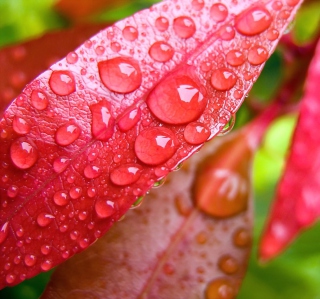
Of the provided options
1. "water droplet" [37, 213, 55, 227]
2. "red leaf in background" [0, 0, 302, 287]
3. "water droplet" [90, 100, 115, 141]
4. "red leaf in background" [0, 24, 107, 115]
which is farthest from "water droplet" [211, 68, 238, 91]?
"red leaf in background" [0, 24, 107, 115]

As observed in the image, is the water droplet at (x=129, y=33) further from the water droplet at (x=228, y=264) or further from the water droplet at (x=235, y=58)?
the water droplet at (x=228, y=264)

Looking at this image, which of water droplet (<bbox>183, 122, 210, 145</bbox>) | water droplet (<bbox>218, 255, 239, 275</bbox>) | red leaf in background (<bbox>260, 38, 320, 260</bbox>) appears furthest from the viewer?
water droplet (<bbox>218, 255, 239, 275</bbox>)

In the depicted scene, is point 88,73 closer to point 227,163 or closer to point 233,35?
point 233,35

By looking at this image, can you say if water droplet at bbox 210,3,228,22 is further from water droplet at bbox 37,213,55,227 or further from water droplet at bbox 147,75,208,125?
water droplet at bbox 37,213,55,227

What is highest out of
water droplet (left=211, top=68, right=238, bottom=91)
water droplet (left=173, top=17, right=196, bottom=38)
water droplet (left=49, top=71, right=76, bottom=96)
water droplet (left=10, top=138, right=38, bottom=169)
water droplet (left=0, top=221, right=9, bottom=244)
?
water droplet (left=173, top=17, right=196, bottom=38)

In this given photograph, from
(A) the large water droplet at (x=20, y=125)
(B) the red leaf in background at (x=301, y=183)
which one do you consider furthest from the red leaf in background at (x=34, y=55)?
(B) the red leaf in background at (x=301, y=183)

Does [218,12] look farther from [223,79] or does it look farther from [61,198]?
[61,198]
